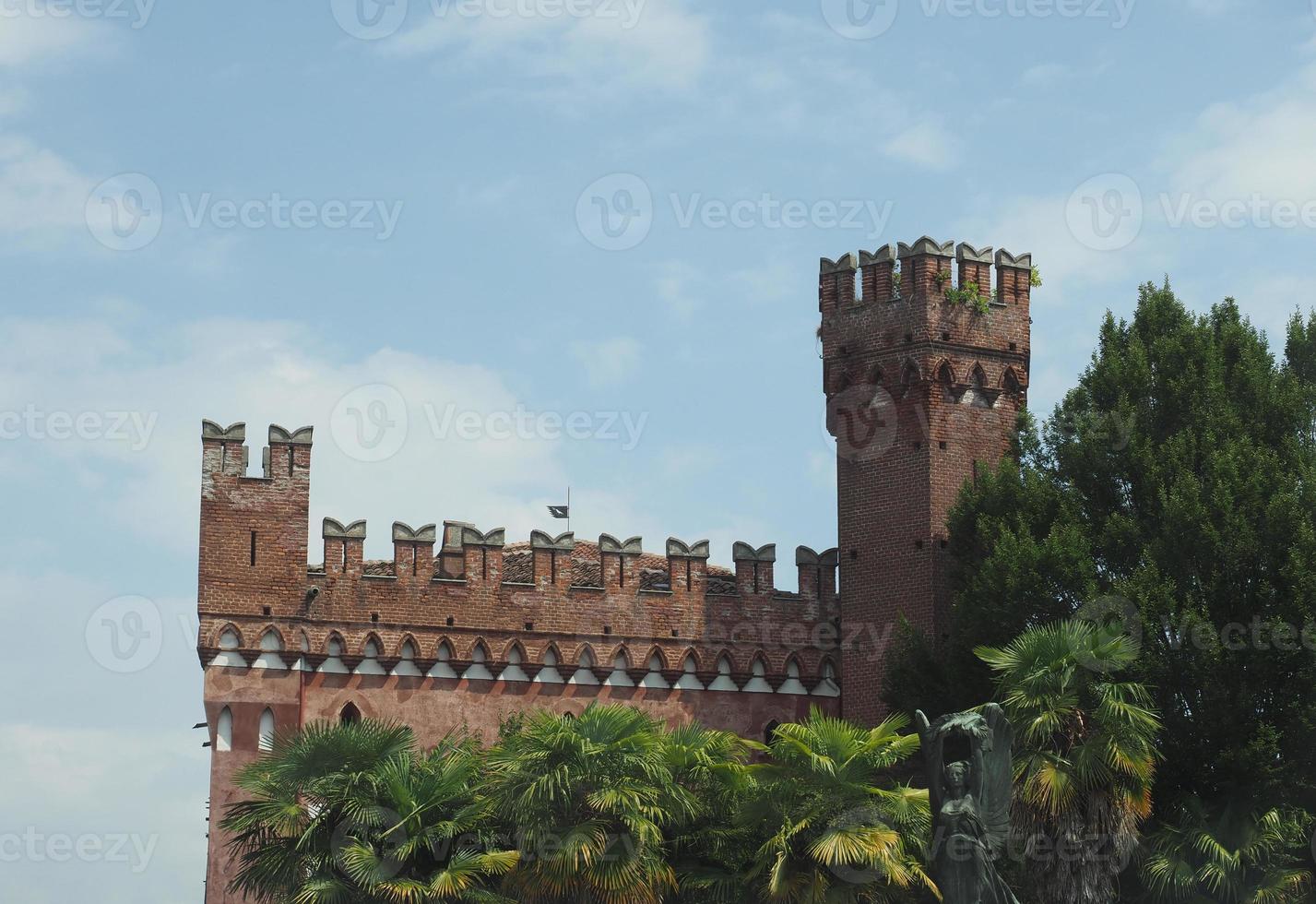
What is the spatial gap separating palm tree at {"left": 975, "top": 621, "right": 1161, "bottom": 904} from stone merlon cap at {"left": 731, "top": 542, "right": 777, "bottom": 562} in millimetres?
7978

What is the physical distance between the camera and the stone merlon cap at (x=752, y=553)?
3722cm

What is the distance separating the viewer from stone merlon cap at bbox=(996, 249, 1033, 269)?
3800 cm

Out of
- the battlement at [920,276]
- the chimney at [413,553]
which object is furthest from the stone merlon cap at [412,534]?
the battlement at [920,276]

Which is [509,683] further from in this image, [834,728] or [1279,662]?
[1279,662]

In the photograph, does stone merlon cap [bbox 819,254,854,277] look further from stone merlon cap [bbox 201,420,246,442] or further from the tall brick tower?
stone merlon cap [bbox 201,420,246,442]

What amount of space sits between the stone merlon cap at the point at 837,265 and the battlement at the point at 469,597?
186 inches

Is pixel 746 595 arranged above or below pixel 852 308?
below

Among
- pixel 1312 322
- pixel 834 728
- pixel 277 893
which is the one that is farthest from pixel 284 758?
pixel 1312 322

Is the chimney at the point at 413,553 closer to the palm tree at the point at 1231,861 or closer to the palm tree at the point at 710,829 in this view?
the palm tree at the point at 710,829

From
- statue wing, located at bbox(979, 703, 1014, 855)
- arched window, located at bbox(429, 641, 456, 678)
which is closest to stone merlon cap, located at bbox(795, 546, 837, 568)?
arched window, located at bbox(429, 641, 456, 678)

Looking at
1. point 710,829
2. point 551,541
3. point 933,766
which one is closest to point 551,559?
point 551,541

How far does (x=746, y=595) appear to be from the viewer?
37.4 meters

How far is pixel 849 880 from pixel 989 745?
9.47 ft

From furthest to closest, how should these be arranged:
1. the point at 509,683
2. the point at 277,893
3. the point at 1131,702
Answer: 1. the point at 509,683
2. the point at 1131,702
3. the point at 277,893
